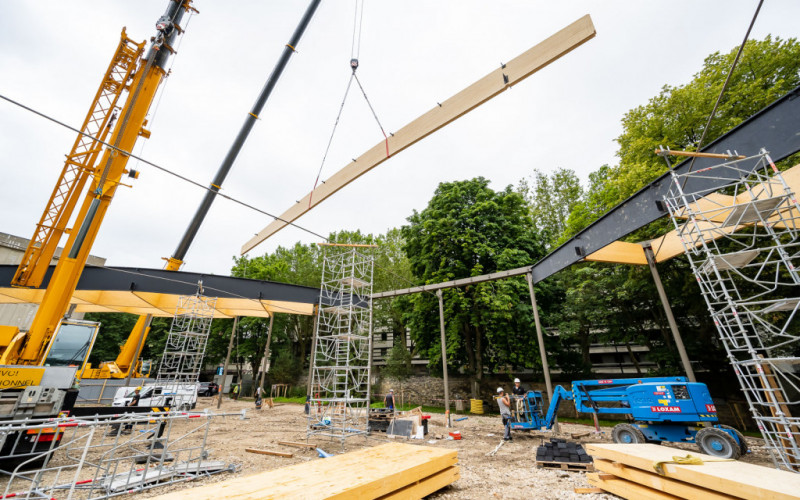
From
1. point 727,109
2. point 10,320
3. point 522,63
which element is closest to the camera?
point 522,63

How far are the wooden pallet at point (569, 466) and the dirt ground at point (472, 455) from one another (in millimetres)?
224

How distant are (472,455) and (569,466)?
2.56 m

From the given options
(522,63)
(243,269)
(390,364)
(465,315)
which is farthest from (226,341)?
(522,63)

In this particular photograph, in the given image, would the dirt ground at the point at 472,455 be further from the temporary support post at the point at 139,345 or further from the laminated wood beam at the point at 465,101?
the temporary support post at the point at 139,345

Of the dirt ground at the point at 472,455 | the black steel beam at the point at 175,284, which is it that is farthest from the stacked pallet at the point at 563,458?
the black steel beam at the point at 175,284

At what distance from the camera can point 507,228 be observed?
21703 mm

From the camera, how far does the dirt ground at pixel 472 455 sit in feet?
20.1

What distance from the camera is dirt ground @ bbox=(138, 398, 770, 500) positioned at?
6113mm

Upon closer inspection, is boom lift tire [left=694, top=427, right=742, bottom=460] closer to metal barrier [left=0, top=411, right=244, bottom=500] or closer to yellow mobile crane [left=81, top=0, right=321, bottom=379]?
metal barrier [left=0, top=411, right=244, bottom=500]

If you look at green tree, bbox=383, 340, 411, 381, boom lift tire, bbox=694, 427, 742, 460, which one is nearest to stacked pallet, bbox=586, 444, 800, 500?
boom lift tire, bbox=694, 427, 742, 460

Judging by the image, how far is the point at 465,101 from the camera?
770 cm

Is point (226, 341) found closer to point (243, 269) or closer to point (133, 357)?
point (243, 269)

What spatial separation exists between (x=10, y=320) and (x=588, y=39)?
1927 inches

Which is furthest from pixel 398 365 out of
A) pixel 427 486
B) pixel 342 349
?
pixel 427 486
